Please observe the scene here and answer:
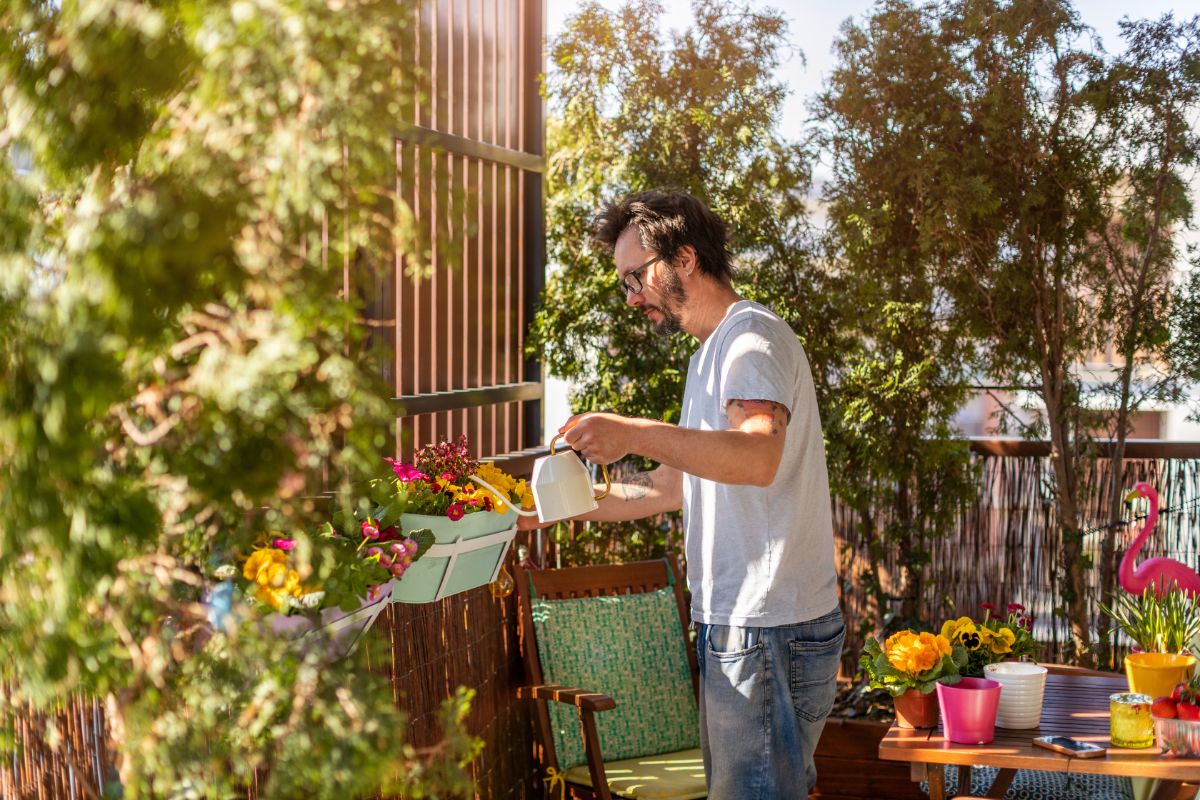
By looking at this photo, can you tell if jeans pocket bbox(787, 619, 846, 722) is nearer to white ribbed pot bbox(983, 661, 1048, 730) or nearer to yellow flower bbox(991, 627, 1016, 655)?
white ribbed pot bbox(983, 661, 1048, 730)

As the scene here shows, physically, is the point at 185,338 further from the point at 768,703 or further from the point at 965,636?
the point at 965,636

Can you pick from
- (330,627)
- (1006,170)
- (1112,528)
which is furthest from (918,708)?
(1006,170)

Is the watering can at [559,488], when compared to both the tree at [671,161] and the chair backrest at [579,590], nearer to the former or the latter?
the chair backrest at [579,590]

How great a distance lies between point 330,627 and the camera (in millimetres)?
1566

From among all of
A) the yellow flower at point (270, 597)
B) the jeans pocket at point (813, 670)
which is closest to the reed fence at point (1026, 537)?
the jeans pocket at point (813, 670)

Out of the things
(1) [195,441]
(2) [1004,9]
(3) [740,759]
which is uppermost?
(2) [1004,9]

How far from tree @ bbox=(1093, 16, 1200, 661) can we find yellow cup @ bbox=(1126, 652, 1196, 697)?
1.49 meters

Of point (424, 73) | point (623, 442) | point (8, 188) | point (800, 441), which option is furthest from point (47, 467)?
point (800, 441)

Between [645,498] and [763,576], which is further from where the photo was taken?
[645,498]

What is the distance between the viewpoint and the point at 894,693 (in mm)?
2525

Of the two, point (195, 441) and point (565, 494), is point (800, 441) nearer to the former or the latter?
point (565, 494)

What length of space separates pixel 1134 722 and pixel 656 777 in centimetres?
124

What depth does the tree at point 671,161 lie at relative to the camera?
3.94 metres

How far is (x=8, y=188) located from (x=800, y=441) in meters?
1.51
